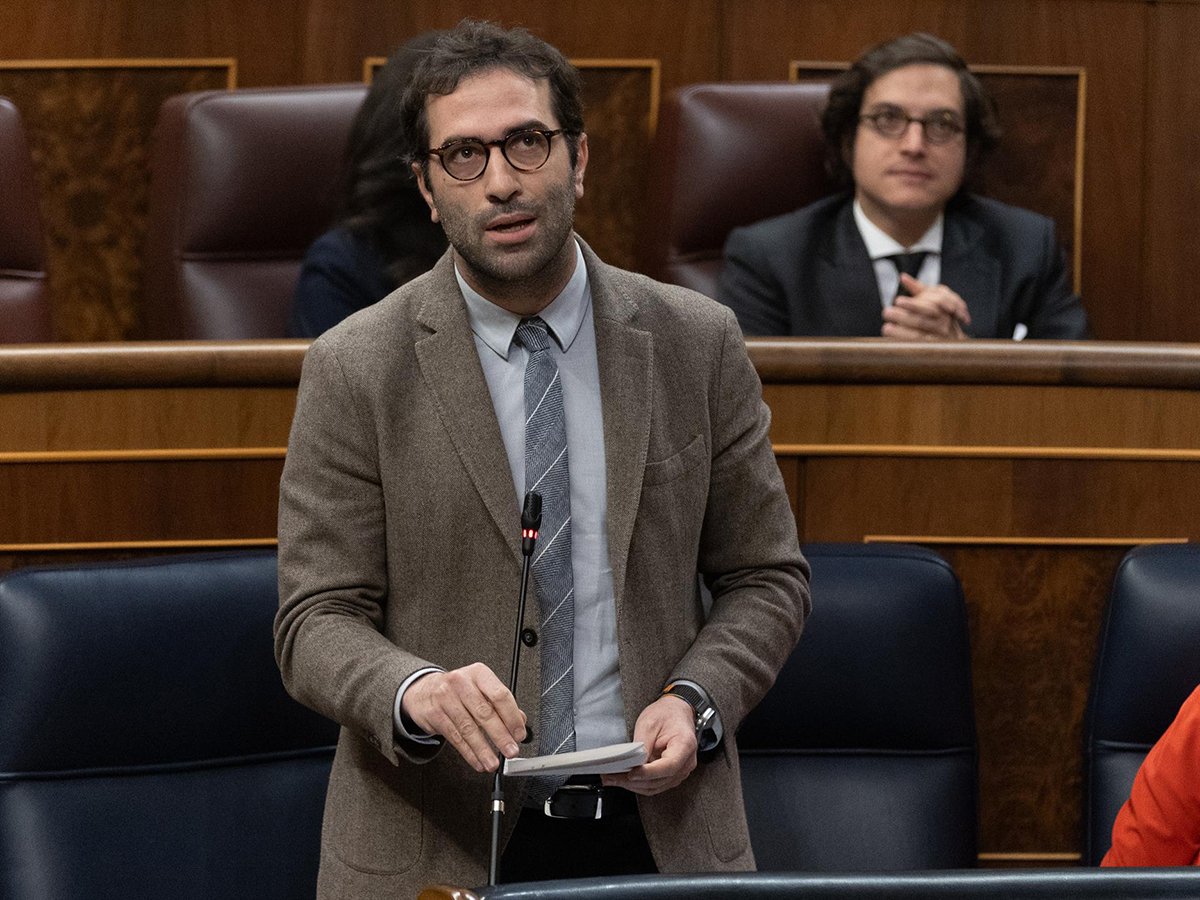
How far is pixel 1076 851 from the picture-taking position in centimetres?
125

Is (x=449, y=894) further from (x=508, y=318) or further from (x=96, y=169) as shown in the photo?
(x=96, y=169)

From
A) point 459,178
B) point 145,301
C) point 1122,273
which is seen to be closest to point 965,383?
point 459,178

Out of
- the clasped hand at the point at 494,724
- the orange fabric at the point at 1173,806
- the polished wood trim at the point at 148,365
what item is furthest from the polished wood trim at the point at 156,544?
the orange fabric at the point at 1173,806

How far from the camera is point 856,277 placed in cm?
157

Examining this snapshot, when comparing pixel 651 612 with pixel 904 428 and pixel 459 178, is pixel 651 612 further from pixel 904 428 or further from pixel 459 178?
pixel 904 428

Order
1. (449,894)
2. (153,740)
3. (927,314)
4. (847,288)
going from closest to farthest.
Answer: (449,894), (153,740), (927,314), (847,288)

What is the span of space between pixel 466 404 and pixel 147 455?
16.1 inches

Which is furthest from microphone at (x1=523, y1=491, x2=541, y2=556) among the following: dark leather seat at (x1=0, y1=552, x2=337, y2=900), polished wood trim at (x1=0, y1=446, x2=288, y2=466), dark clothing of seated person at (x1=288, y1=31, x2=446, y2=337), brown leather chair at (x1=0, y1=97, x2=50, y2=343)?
brown leather chair at (x1=0, y1=97, x2=50, y2=343)

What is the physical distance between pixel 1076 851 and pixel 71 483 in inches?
33.2

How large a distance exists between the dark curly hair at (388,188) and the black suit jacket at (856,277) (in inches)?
12.4

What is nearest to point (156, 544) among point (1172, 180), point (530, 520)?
point (530, 520)

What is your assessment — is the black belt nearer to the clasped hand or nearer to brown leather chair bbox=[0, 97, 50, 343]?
the clasped hand

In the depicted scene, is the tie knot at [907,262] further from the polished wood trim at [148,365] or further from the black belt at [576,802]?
the black belt at [576,802]

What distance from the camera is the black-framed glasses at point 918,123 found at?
161cm
